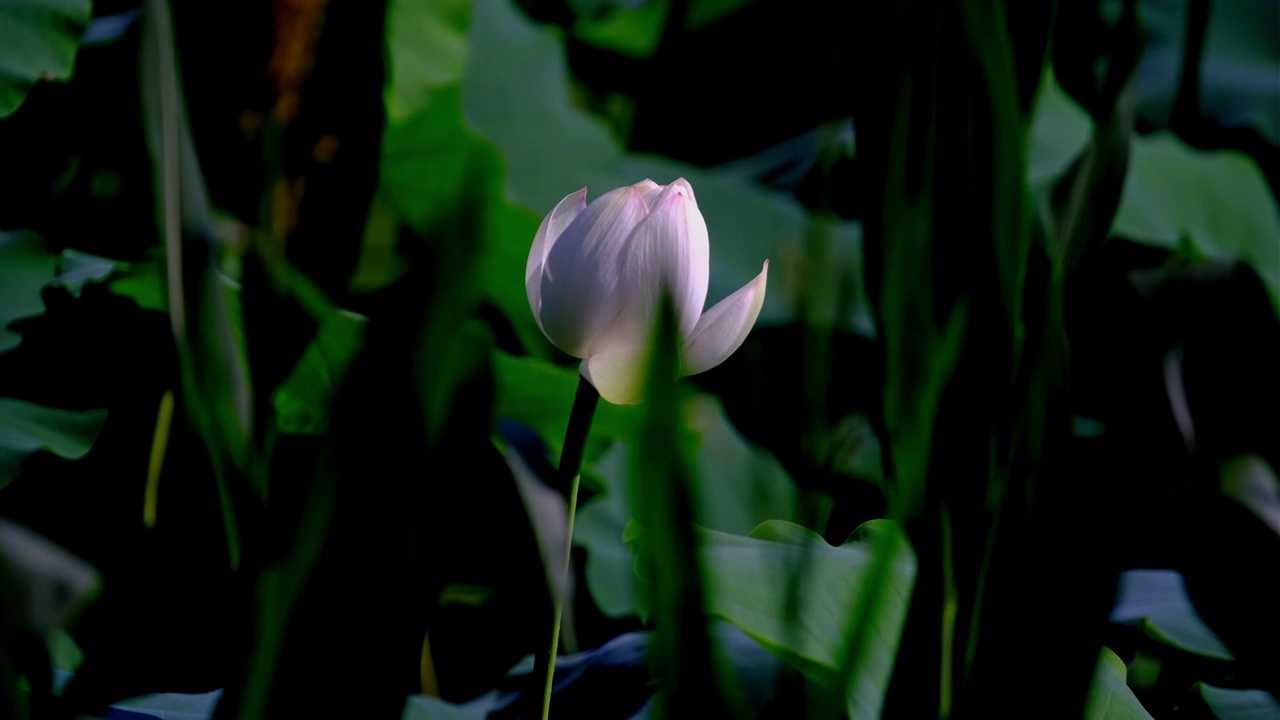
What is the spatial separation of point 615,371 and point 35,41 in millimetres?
631

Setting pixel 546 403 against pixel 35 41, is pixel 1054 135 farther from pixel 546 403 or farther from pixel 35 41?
pixel 35 41

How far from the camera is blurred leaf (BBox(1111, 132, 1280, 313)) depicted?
117 centimetres

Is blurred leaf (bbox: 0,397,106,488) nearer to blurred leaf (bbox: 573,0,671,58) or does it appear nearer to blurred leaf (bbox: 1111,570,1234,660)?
blurred leaf (bbox: 1111,570,1234,660)

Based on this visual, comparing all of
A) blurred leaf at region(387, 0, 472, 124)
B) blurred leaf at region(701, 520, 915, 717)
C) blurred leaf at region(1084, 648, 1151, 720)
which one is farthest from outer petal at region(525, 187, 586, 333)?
blurred leaf at region(387, 0, 472, 124)

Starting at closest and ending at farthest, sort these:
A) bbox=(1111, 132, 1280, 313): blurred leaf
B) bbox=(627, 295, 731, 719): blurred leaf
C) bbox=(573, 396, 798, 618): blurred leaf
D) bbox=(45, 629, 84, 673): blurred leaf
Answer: bbox=(627, 295, 731, 719): blurred leaf < bbox=(45, 629, 84, 673): blurred leaf < bbox=(573, 396, 798, 618): blurred leaf < bbox=(1111, 132, 1280, 313): blurred leaf

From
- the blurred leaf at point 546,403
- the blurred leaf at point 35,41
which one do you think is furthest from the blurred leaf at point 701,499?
the blurred leaf at point 35,41

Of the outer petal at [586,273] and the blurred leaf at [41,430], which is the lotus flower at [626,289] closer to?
the outer petal at [586,273]

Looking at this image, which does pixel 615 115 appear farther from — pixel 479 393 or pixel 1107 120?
pixel 479 393

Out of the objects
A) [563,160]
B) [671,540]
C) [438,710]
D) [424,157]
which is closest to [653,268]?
[671,540]

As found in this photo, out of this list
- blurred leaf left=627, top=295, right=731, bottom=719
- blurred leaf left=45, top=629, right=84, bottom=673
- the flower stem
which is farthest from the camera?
blurred leaf left=45, top=629, right=84, bottom=673

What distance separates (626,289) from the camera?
355mm

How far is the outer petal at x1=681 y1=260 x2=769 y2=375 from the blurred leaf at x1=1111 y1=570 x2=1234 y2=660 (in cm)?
38

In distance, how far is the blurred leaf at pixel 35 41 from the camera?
0.71 meters

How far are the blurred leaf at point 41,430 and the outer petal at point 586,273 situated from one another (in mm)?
377
